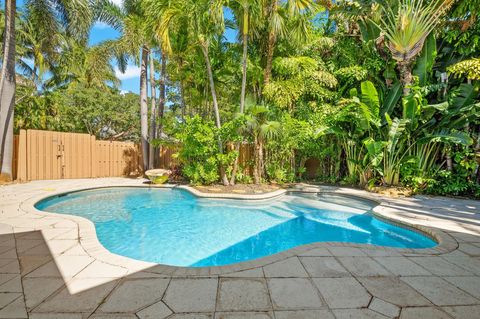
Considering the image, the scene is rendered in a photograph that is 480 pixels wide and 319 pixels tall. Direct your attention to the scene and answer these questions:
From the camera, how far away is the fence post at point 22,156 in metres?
8.65

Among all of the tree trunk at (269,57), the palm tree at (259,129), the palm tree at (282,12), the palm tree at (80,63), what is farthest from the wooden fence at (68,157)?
the palm tree at (282,12)

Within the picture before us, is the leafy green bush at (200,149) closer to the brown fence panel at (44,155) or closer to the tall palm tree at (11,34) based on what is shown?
the brown fence panel at (44,155)

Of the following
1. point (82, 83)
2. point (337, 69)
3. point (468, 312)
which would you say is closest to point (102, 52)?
point (82, 83)

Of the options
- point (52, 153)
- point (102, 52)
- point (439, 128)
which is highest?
point (102, 52)

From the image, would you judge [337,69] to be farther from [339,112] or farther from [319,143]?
[319,143]

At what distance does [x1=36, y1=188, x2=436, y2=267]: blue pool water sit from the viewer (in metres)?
3.96

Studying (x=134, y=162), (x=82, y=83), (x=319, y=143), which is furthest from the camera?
(x=82, y=83)

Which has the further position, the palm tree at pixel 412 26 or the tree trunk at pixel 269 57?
the tree trunk at pixel 269 57

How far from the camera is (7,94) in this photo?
314 inches

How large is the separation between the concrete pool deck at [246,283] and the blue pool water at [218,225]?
3.58 ft

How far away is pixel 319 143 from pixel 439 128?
3689 millimetres

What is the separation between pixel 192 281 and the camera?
2.25 m

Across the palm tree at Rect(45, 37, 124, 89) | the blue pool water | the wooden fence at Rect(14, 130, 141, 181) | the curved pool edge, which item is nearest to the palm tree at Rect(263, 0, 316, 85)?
the blue pool water

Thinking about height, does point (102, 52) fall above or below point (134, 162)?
above
